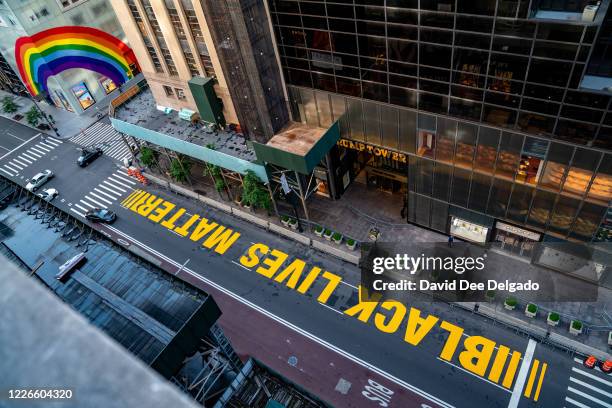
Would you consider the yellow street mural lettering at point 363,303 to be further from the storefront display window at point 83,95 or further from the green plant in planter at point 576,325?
the storefront display window at point 83,95

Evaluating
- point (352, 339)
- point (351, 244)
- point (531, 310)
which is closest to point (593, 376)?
point (531, 310)

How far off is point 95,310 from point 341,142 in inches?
1141

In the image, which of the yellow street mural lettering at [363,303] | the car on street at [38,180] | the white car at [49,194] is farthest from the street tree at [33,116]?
the yellow street mural lettering at [363,303]

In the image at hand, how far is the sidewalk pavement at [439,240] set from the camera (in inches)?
1439

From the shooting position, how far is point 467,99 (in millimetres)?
35562

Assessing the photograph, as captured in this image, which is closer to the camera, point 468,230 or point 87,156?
point 468,230

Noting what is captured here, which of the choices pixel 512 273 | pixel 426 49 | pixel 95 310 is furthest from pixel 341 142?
pixel 95 310

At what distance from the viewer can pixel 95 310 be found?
29.5 metres

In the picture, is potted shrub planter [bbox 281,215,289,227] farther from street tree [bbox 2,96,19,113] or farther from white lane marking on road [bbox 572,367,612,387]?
street tree [bbox 2,96,19,113]

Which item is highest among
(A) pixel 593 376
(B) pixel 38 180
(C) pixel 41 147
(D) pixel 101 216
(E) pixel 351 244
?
(E) pixel 351 244

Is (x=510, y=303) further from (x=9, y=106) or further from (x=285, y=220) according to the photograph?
(x=9, y=106)

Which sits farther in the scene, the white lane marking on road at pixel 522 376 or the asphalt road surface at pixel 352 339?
the asphalt road surface at pixel 352 339

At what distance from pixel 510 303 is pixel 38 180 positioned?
6250cm

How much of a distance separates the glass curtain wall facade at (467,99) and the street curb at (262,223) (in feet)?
30.1
